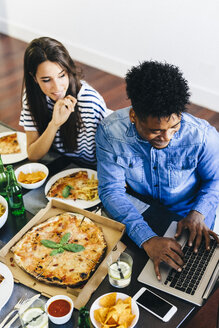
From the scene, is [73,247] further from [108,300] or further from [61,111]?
[61,111]

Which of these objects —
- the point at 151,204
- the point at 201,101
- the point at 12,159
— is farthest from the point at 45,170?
the point at 201,101

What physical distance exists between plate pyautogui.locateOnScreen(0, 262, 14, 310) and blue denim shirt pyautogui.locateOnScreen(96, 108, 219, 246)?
479 mm

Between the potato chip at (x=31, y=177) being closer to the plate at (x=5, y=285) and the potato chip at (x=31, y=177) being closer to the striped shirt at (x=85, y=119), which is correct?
the striped shirt at (x=85, y=119)

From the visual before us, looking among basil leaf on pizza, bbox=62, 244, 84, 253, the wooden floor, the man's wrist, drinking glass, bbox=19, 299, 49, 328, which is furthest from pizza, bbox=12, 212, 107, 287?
the wooden floor

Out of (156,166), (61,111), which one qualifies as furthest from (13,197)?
(156,166)

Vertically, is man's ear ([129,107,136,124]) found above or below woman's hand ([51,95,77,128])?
above

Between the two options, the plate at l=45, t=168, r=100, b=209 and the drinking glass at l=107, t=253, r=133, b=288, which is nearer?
the drinking glass at l=107, t=253, r=133, b=288

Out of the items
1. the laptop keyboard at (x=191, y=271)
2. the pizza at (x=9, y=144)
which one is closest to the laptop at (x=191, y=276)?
the laptop keyboard at (x=191, y=271)

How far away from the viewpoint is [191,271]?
1.36m

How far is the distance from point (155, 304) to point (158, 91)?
28.3 inches

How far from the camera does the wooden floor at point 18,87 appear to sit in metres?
3.91

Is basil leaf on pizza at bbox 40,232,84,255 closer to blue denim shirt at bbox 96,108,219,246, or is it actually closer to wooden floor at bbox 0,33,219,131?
blue denim shirt at bbox 96,108,219,246

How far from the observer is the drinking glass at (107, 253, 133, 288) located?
4.34 feet

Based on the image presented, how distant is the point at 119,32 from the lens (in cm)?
431
